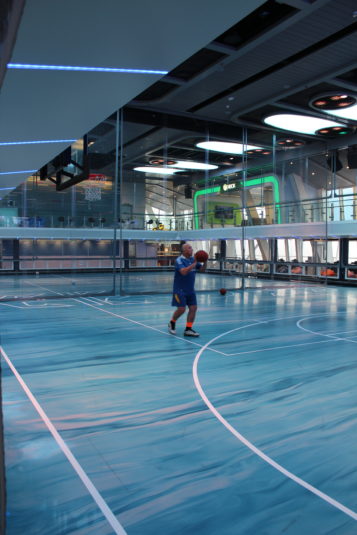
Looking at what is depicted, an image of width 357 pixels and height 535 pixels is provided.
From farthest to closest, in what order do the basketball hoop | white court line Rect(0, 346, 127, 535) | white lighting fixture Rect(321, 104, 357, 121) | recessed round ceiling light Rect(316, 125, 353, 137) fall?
recessed round ceiling light Rect(316, 125, 353, 137) → white lighting fixture Rect(321, 104, 357, 121) → the basketball hoop → white court line Rect(0, 346, 127, 535)

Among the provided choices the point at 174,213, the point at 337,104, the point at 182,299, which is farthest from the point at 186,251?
the point at 337,104

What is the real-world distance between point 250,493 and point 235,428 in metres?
1.09

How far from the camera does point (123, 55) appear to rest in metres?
2.39

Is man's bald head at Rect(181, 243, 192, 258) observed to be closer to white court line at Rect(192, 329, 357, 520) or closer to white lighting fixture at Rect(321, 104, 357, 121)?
white court line at Rect(192, 329, 357, 520)

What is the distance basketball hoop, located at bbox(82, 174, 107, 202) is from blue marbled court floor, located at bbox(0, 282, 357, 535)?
9.86m

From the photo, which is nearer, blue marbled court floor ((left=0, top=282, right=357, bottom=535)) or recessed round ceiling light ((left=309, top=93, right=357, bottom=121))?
blue marbled court floor ((left=0, top=282, right=357, bottom=535))

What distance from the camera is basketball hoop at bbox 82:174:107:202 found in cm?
1709

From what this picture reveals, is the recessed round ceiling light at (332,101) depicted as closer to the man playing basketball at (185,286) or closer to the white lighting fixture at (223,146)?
the white lighting fixture at (223,146)

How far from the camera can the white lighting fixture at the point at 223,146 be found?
858 inches

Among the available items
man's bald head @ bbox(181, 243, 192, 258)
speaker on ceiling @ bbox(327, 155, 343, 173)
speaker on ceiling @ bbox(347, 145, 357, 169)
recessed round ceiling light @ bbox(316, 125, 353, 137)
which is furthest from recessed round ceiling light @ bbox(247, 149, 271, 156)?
man's bald head @ bbox(181, 243, 192, 258)

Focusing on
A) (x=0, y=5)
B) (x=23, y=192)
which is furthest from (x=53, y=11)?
(x=23, y=192)

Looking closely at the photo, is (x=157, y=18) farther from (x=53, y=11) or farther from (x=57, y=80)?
(x=57, y=80)

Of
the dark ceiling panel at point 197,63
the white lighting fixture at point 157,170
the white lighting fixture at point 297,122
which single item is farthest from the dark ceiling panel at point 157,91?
the white lighting fixture at point 297,122

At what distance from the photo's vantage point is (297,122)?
19.7 meters
